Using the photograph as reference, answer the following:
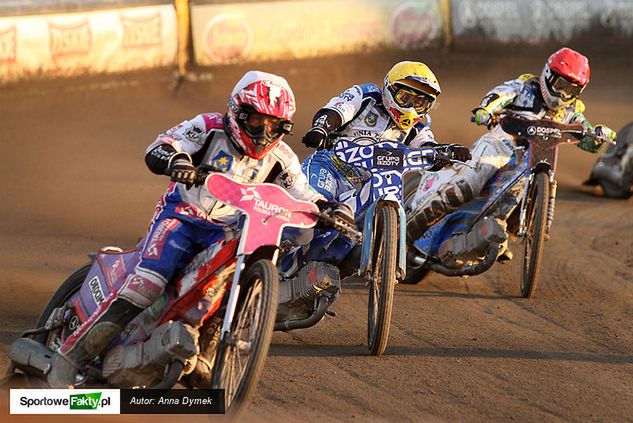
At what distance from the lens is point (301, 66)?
749 inches

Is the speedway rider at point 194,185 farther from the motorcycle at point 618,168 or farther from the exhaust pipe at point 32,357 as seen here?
the motorcycle at point 618,168

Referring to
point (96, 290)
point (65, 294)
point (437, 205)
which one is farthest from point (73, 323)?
point (437, 205)

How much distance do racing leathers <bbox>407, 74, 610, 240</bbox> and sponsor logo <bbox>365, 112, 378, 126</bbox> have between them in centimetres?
189

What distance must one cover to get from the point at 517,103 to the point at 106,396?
5.94 meters

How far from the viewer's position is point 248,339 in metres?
6.04

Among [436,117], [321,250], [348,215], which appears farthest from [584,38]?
[348,215]

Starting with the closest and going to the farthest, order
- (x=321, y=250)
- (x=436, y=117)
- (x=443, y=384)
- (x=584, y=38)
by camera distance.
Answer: (x=443, y=384) → (x=321, y=250) → (x=436, y=117) → (x=584, y=38)

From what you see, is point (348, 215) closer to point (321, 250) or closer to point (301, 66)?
point (321, 250)

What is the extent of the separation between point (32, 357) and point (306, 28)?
1266cm

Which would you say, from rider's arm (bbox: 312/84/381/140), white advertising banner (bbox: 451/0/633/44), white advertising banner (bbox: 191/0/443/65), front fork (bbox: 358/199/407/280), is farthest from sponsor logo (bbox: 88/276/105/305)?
white advertising banner (bbox: 451/0/633/44)

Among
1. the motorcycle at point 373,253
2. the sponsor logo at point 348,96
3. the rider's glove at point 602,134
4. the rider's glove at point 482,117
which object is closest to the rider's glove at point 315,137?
the motorcycle at point 373,253

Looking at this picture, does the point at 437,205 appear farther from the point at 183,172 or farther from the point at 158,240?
the point at 183,172

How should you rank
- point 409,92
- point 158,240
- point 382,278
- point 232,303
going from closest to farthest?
point 232,303
point 158,240
point 382,278
point 409,92

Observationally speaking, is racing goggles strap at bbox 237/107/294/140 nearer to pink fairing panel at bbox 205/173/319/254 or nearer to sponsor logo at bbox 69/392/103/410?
pink fairing panel at bbox 205/173/319/254
